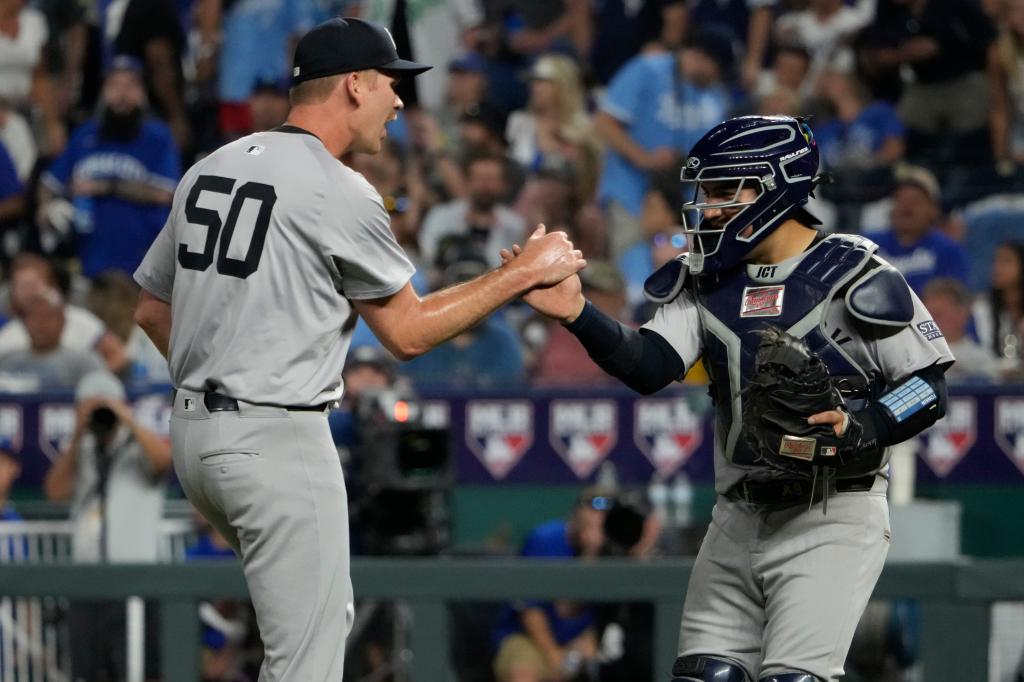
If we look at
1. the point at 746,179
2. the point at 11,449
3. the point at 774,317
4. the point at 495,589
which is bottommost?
the point at 495,589

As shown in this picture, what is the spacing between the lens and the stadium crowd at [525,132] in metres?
9.08

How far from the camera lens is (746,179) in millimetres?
4098

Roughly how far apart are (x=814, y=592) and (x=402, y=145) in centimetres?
705

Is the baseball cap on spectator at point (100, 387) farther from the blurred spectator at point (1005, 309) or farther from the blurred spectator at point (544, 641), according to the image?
the blurred spectator at point (1005, 309)

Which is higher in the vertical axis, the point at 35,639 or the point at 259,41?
the point at 259,41

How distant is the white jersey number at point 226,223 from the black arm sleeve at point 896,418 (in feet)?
4.84

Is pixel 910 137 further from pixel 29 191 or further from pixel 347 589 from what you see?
pixel 347 589

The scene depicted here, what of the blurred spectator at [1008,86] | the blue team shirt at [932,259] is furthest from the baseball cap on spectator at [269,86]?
the blurred spectator at [1008,86]

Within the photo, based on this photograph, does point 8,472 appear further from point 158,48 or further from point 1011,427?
point 1011,427

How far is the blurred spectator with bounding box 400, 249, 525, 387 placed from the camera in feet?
28.0

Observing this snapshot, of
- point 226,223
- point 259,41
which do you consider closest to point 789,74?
point 259,41

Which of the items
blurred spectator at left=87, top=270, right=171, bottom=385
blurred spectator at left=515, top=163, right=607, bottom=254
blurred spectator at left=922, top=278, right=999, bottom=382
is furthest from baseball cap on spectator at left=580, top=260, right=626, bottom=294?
blurred spectator at left=87, top=270, right=171, bottom=385

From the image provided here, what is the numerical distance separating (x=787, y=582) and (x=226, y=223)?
1597 millimetres

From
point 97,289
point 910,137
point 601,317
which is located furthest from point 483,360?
point 601,317
